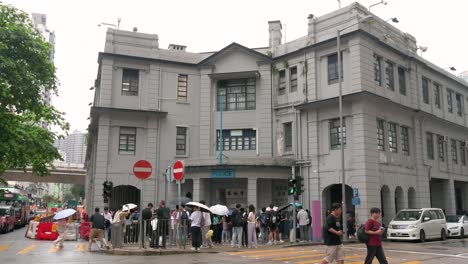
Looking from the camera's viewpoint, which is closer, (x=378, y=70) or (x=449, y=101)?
(x=378, y=70)

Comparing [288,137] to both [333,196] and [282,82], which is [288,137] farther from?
[333,196]

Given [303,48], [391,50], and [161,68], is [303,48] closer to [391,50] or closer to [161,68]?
[391,50]

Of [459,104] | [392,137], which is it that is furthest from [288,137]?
[459,104]

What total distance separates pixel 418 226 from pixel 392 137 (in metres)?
8.09

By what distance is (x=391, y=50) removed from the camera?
3028cm

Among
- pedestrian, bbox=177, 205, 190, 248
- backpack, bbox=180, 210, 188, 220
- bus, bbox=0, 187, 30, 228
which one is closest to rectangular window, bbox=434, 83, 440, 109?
backpack, bbox=180, 210, 188, 220

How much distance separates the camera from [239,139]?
31.9 meters

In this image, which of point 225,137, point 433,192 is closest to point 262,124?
point 225,137

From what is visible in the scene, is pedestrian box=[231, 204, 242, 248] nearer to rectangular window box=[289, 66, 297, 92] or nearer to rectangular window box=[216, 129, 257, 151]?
rectangular window box=[216, 129, 257, 151]

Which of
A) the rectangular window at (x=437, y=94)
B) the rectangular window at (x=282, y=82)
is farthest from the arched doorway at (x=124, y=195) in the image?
the rectangular window at (x=437, y=94)

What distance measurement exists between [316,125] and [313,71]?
3.44 metres

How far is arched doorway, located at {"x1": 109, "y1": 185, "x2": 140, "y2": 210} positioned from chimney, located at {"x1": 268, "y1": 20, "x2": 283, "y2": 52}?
13.9 meters

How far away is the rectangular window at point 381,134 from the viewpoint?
2844 cm

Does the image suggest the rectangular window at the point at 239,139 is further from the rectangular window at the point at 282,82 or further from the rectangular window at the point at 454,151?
the rectangular window at the point at 454,151
